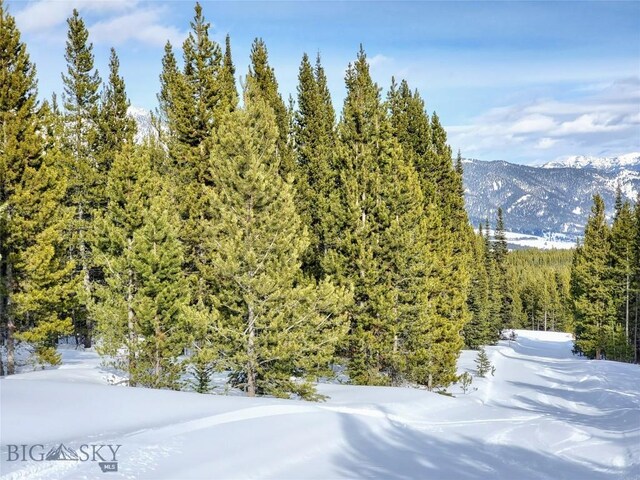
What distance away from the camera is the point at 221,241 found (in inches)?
622

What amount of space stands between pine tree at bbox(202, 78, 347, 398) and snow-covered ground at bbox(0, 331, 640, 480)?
2.40 meters

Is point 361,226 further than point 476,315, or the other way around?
point 476,315

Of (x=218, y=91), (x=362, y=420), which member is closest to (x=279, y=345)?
(x=362, y=420)

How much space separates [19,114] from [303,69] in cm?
2418

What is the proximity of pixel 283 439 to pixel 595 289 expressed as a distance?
47.4 m

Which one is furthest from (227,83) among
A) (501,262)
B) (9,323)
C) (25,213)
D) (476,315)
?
(501,262)

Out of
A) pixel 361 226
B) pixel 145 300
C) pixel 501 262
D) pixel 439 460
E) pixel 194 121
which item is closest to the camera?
pixel 439 460

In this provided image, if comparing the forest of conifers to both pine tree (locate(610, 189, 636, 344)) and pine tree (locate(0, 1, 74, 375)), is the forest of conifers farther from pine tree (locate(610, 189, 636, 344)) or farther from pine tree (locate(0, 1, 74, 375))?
pine tree (locate(610, 189, 636, 344))

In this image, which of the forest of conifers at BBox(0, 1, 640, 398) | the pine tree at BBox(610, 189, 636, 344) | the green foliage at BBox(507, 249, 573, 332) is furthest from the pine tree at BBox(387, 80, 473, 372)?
the green foliage at BBox(507, 249, 573, 332)

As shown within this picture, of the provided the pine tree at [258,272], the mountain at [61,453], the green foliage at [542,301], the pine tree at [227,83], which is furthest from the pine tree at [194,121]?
the green foliage at [542,301]

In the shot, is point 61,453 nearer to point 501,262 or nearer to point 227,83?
point 227,83

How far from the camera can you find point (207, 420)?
9305 mm

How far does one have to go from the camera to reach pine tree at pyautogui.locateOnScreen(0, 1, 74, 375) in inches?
784

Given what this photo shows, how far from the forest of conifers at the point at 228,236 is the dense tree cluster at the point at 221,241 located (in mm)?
88
